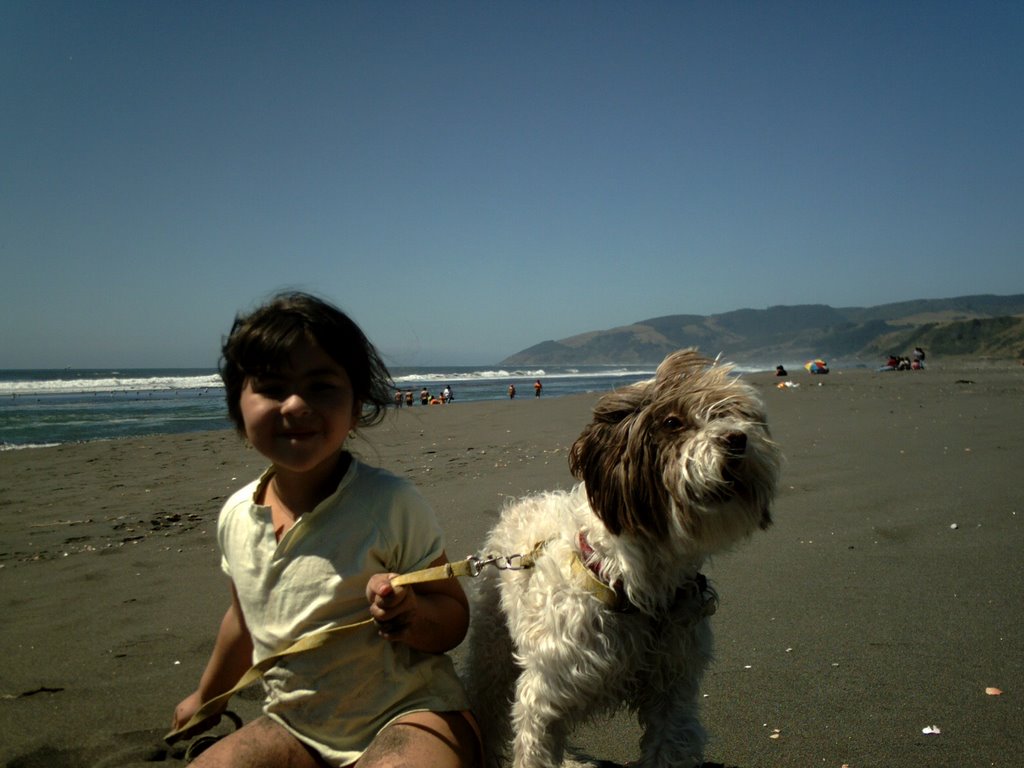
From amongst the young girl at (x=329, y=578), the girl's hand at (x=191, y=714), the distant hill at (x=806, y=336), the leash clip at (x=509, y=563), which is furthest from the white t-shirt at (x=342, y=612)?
the distant hill at (x=806, y=336)

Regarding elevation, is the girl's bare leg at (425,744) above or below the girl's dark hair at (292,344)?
below

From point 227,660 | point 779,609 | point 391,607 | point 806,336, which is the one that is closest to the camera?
point 391,607

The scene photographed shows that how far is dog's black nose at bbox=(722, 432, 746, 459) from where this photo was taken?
79.0 inches

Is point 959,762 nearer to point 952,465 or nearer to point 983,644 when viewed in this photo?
point 983,644

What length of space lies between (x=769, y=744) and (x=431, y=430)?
12121 mm

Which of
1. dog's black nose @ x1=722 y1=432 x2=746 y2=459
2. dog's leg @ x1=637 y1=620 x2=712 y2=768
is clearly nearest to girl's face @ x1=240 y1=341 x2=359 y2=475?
dog's black nose @ x1=722 y1=432 x2=746 y2=459

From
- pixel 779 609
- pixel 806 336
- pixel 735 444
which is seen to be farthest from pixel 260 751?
pixel 806 336

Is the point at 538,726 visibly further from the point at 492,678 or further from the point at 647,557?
the point at 647,557

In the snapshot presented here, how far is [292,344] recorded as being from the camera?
218 cm

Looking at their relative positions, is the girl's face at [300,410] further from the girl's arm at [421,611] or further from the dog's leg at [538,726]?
the dog's leg at [538,726]

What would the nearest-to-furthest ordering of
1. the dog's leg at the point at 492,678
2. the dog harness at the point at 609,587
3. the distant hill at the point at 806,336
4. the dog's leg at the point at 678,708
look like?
the dog's leg at the point at 678,708 → the dog harness at the point at 609,587 → the dog's leg at the point at 492,678 → the distant hill at the point at 806,336

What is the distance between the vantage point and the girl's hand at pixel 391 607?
191cm

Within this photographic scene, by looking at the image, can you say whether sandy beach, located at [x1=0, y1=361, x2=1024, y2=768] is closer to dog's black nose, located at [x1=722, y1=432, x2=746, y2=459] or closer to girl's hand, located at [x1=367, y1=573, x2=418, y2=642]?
girl's hand, located at [x1=367, y1=573, x2=418, y2=642]

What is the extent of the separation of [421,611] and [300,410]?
0.75 meters
